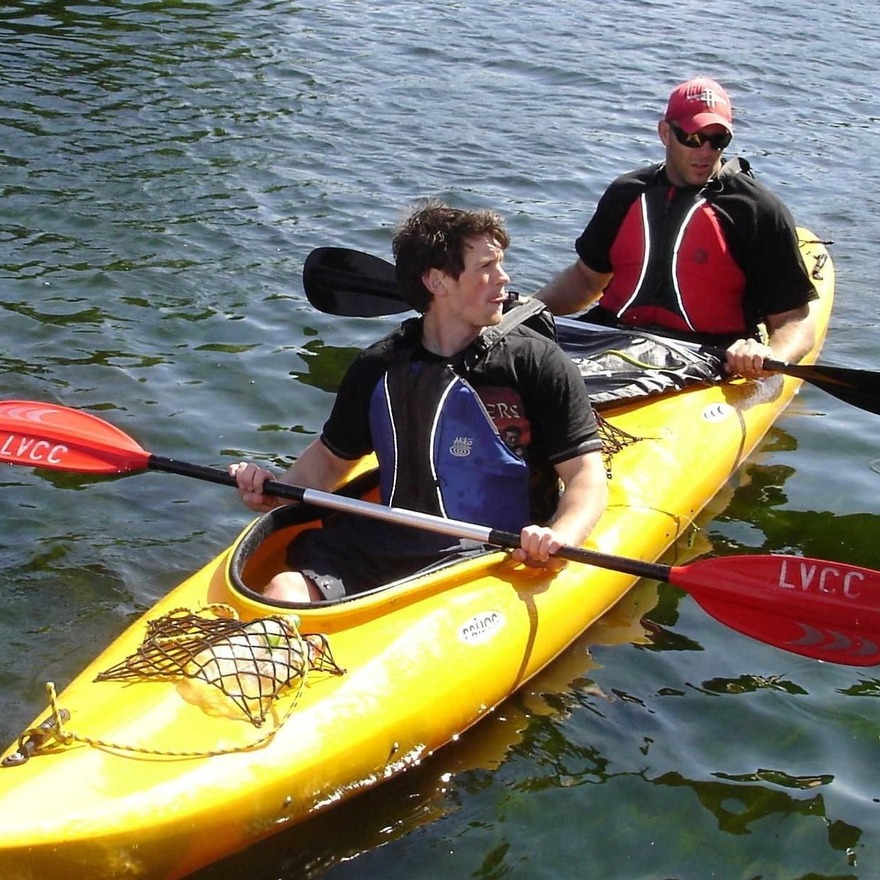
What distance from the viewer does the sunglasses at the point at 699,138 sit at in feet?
18.0

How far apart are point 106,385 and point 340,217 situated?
261 centimetres

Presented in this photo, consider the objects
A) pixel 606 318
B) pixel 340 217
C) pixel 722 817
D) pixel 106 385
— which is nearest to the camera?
pixel 722 817

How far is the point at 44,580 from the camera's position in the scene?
15.9ft

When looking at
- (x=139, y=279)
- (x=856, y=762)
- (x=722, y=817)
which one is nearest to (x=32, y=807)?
(x=722, y=817)

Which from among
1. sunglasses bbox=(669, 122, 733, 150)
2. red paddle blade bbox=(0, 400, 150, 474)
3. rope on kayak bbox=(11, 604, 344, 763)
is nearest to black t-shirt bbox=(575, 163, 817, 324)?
sunglasses bbox=(669, 122, 733, 150)

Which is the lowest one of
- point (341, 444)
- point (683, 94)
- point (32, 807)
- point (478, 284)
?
point (32, 807)

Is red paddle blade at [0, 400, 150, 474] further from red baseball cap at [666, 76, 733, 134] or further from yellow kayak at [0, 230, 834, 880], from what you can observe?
red baseball cap at [666, 76, 733, 134]

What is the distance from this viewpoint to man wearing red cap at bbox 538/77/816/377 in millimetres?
5492

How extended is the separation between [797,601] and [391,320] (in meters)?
3.74

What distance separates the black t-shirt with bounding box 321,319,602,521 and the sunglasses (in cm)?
168

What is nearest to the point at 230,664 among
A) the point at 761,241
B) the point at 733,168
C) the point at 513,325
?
the point at 513,325

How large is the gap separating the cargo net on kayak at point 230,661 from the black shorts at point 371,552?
37cm

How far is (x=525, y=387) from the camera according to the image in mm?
4133

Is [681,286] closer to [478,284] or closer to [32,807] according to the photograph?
[478,284]
